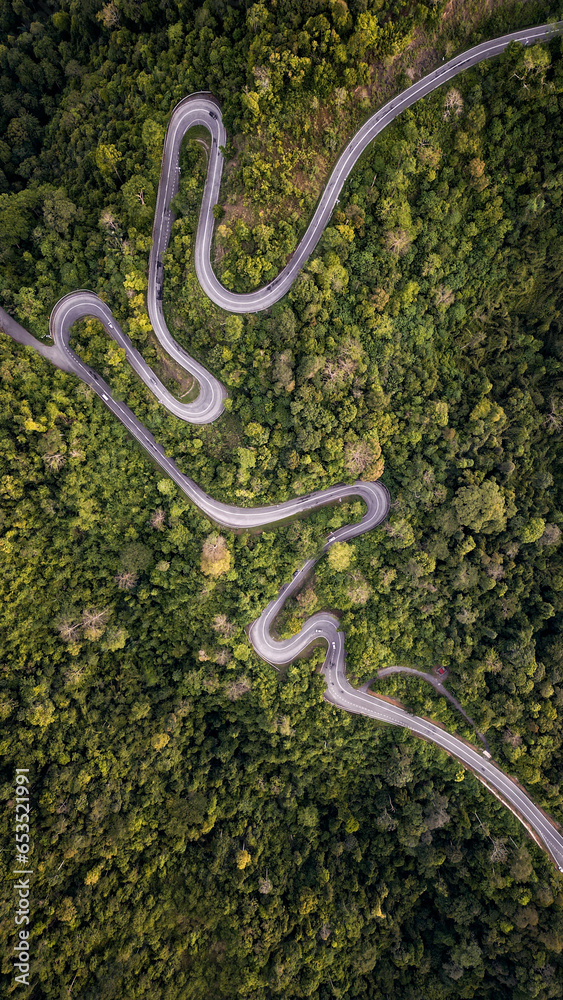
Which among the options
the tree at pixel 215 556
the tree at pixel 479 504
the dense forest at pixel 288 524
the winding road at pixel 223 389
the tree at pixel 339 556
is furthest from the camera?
the tree at pixel 339 556

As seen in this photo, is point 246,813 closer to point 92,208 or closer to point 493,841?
point 493,841

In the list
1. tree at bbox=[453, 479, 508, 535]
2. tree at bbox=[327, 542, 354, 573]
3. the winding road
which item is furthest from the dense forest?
the winding road

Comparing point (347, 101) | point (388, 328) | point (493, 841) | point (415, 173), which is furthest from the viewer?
point (493, 841)

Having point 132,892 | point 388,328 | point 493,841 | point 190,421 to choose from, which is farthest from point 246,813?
point 388,328

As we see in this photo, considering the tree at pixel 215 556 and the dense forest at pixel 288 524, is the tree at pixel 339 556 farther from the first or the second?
the tree at pixel 215 556

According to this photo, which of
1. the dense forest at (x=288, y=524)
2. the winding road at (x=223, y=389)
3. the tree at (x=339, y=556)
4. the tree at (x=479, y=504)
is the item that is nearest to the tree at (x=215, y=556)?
the dense forest at (x=288, y=524)

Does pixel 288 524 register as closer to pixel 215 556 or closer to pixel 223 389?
pixel 215 556
